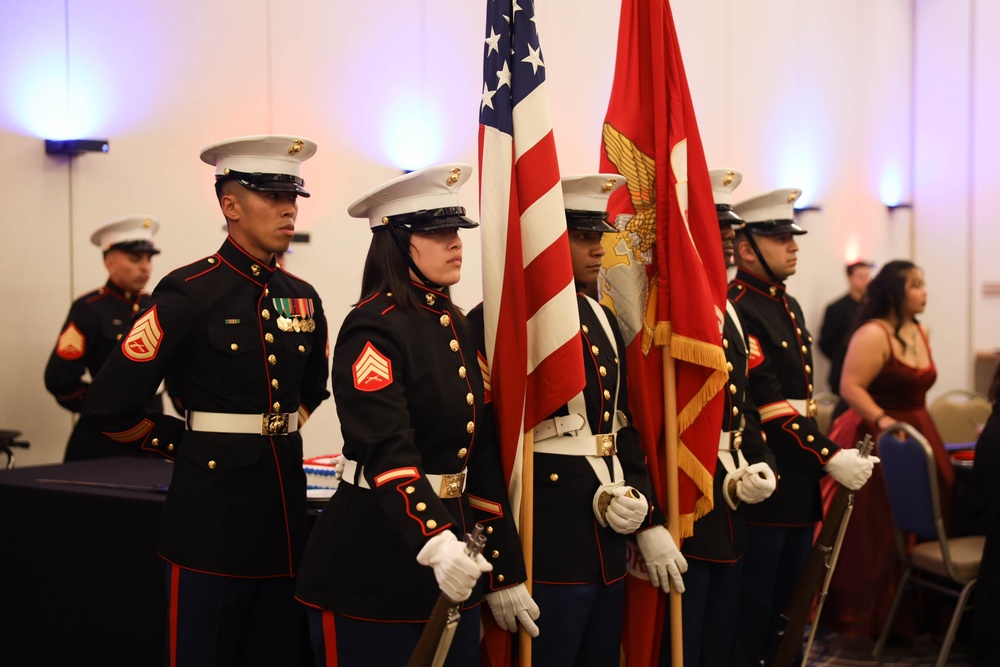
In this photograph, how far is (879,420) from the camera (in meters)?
4.23

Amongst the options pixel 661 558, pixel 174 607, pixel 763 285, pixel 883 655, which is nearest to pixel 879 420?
pixel 883 655

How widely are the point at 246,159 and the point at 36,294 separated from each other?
287 centimetres

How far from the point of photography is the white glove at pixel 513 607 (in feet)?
7.08

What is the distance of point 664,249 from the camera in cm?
278

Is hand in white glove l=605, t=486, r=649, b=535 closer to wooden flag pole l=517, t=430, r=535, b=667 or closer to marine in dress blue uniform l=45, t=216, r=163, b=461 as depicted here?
wooden flag pole l=517, t=430, r=535, b=667

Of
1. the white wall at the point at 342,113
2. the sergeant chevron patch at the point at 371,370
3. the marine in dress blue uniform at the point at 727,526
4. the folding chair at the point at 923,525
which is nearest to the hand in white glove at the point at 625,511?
the marine in dress blue uniform at the point at 727,526

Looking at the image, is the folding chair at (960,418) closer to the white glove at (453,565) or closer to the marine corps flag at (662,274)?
the marine corps flag at (662,274)

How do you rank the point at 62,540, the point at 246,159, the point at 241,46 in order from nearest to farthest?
the point at 246,159 → the point at 62,540 → the point at 241,46

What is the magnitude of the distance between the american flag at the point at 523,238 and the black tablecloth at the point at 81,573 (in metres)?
1.12

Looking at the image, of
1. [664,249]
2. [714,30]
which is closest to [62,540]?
[664,249]

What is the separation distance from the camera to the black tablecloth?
2787 millimetres

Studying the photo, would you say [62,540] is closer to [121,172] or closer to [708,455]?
[708,455]

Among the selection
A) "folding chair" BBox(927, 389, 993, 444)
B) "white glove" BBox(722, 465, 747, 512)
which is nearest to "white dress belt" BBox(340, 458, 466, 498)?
"white glove" BBox(722, 465, 747, 512)

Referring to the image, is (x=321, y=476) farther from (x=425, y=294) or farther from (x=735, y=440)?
(x=735, y=440)
